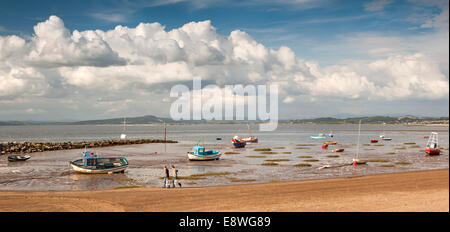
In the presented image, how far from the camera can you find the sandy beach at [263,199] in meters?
21.4

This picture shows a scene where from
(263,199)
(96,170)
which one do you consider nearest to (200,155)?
(96,170)

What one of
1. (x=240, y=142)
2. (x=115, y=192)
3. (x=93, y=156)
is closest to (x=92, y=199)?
(x=115, y=192)

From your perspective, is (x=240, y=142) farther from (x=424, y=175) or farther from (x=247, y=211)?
(x=247, y=211)

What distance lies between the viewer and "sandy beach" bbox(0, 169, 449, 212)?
21.4m

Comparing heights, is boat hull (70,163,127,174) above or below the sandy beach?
below

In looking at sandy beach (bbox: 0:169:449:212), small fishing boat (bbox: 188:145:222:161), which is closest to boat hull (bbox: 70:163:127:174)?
sandy beach (bbox: 0:169:449:212)

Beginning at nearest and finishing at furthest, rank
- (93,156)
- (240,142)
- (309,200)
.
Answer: (309,200), (93,156), (240,142)

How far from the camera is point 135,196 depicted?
25.5m

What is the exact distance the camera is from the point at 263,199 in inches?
942

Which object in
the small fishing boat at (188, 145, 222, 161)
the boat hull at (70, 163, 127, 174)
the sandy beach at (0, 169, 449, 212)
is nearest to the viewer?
the sandy beach at (0, 169, 449, 212)

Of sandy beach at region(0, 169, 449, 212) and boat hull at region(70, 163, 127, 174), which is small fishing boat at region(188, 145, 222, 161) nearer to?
boat hull at region(70, 163, 127, 174)

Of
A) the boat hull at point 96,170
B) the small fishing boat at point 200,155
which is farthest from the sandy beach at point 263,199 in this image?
the small fishing boat at point 200,155

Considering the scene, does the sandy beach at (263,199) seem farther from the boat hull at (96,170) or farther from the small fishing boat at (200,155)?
Answer: the small fishing boat at (200,155)
